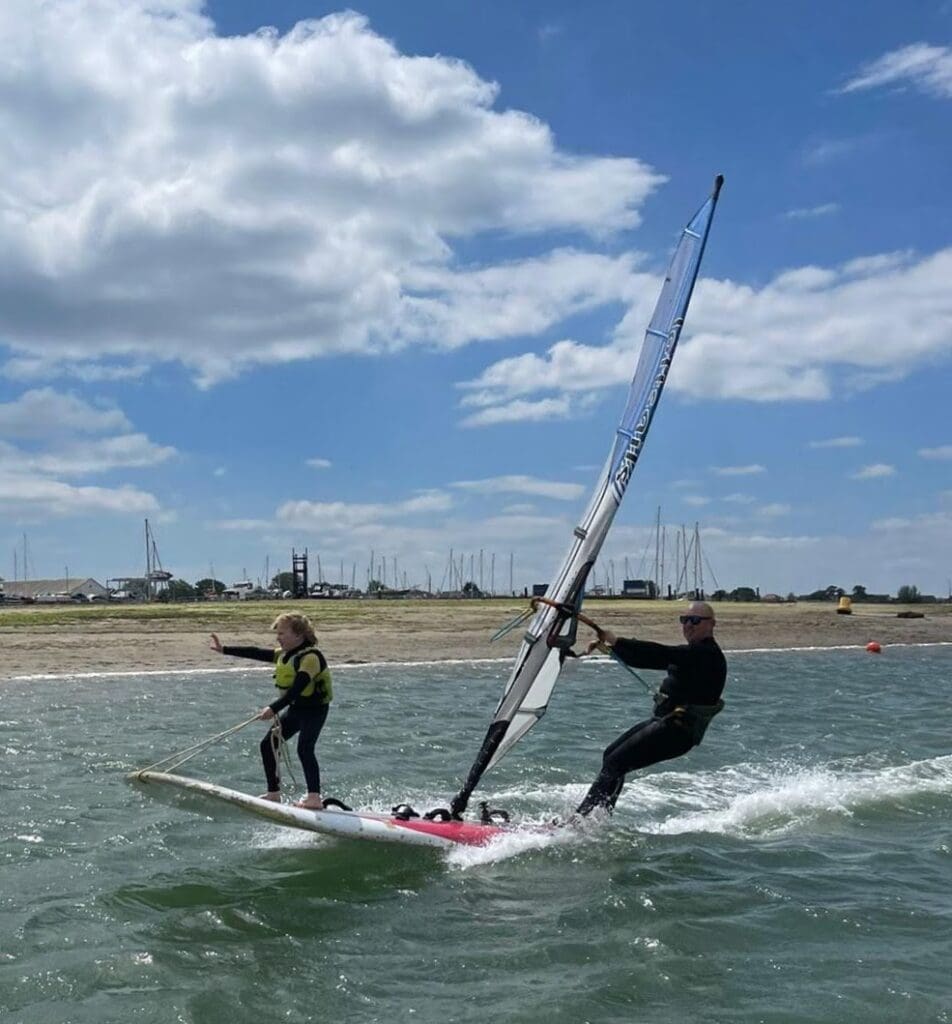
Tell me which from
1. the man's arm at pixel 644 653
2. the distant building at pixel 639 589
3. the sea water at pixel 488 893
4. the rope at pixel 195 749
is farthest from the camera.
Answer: the distant building at pixel 639 589

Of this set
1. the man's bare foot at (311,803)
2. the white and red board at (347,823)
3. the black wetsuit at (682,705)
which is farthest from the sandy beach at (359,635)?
the black wetsuit at (682,705)

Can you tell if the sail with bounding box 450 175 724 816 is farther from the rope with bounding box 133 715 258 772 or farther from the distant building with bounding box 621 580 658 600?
the distant building with bounding box 621 580 658 600

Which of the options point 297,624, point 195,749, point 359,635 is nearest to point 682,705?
point 297,624

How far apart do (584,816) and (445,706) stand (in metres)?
8.72

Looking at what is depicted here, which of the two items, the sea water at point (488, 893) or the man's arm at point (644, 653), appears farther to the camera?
the man's arm at point (644, 653)

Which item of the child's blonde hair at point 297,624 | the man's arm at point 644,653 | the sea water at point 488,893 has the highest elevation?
the child's blonde hair at point 297,624

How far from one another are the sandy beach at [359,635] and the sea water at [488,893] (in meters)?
10.1

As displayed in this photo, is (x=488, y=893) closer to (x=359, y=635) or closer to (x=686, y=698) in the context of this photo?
(x=686, y=698)

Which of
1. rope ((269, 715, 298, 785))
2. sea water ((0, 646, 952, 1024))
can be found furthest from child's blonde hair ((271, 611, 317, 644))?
sea water ((0, 646, 952, 1024))

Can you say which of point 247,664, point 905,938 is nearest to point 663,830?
point 905,938

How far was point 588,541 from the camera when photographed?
8.73 m

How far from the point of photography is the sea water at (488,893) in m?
5.41

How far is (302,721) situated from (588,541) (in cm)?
263

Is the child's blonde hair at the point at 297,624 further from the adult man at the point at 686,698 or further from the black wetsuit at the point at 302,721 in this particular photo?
the adult man at the point at 686,698
